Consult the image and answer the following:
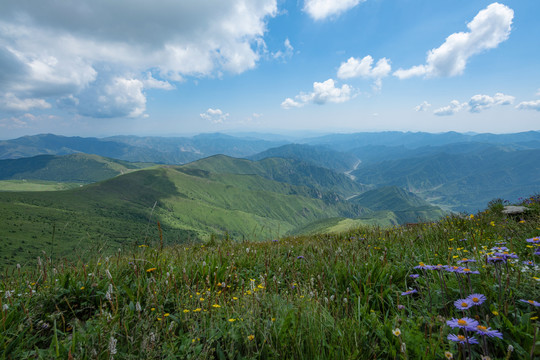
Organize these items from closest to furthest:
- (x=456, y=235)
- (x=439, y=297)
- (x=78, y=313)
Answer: (x=439, y=297) < (x=78, y=313) < (x=456, y=235)

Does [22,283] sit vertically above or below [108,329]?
below

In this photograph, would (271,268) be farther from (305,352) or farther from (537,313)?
(537,313)

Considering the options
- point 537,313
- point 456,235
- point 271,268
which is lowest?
point 271,268

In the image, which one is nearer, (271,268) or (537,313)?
(537,313)

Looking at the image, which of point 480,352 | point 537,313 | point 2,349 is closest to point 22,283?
point 2,349

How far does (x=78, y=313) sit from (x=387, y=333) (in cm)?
393

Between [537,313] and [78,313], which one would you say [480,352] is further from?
[78,313]

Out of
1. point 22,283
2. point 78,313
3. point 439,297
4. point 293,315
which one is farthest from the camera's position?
point 22,283

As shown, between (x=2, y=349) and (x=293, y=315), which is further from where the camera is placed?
(x=293, y=315)

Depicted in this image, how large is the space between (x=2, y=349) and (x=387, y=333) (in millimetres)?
3758

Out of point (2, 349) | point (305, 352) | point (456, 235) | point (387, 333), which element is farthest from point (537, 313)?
point (2, 349)

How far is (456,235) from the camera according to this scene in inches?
213

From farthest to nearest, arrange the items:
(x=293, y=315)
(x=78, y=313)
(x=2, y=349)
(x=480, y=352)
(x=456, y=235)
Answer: (x=456, y=235), (x=78, y=313), (x=293, y=315), (x=2, y=349), (x=480, y=352)

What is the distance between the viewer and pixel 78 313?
3412 millimetres
